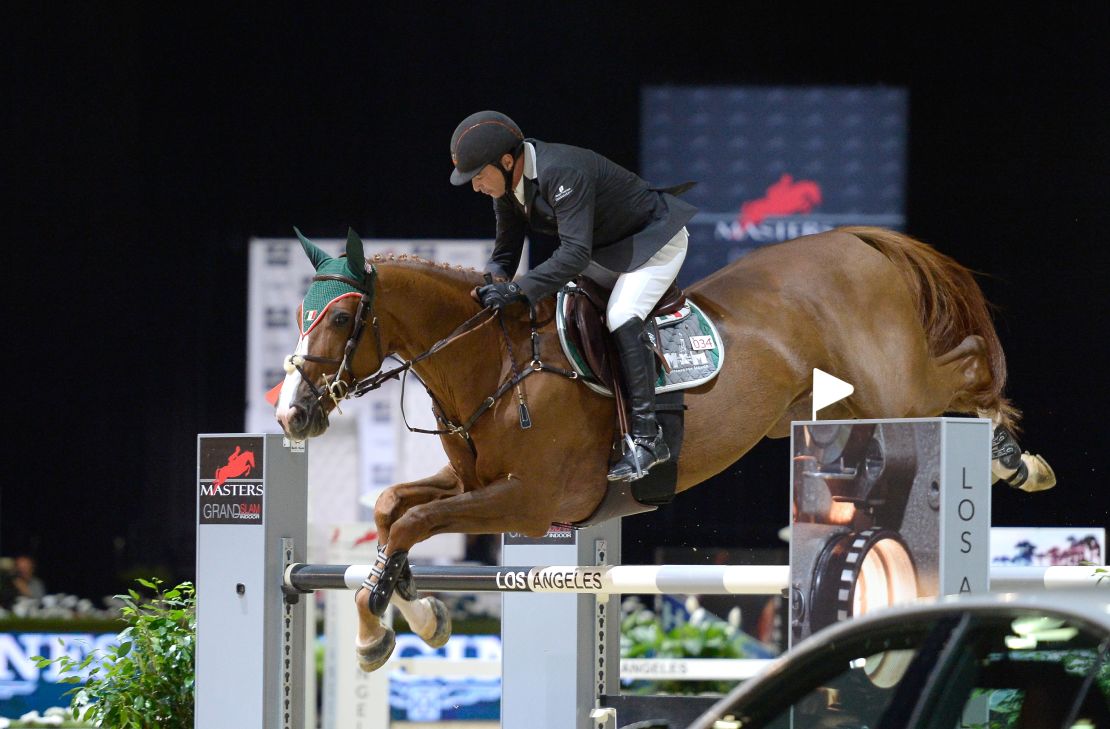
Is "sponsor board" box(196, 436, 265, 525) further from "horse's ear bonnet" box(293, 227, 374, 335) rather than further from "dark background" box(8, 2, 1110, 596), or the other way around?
"dark background" box(8, 2, 1110, 596)

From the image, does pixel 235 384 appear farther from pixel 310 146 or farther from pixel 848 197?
pixel 848 197

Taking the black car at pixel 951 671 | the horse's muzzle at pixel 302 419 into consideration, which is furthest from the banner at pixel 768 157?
the black car at pixel 951 671

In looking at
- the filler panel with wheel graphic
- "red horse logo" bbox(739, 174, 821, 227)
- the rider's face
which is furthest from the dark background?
the filler panel with wheel graphic

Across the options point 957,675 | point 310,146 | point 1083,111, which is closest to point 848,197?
point 1083,111

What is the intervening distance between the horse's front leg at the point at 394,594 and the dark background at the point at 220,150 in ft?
17.4

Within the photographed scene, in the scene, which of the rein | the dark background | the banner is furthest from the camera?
the dark background

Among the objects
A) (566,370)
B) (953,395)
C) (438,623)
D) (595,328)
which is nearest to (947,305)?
(953,395)

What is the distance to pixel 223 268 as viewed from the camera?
386 inches

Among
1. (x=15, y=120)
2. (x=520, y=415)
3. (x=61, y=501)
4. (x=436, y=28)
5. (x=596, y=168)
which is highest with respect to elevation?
(x=436, y=28)

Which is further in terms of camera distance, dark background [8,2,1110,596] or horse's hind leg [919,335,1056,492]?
Result: dark background [8,2,1110,596]

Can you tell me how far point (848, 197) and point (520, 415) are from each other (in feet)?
19.2

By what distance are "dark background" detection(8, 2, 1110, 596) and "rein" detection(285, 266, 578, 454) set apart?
17.8 feet

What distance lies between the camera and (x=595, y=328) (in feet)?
12.9

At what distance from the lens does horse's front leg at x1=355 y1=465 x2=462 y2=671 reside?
3.68 m
